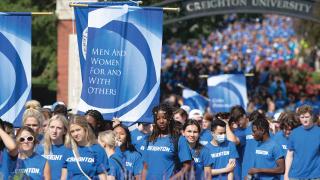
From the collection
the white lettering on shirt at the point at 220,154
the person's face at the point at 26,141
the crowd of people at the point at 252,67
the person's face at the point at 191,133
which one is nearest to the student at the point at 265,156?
the white lettering on shirt at the point at 220,154

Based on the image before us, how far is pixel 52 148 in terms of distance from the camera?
11438mm

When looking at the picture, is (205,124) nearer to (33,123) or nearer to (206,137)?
(206,137)

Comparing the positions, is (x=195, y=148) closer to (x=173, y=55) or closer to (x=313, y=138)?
(x=313, y=138)

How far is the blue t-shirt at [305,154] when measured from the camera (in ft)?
47.1

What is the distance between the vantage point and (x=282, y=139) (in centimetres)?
1464

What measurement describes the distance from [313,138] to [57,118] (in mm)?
4080

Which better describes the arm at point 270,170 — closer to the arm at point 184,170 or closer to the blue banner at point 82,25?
the arm at point 184,170

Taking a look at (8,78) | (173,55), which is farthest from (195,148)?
(173,55)

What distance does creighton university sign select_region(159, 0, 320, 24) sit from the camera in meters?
27.6

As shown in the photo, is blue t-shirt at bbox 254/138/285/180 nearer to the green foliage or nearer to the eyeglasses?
the eyeglasses

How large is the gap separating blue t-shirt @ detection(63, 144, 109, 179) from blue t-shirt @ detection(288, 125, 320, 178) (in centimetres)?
376

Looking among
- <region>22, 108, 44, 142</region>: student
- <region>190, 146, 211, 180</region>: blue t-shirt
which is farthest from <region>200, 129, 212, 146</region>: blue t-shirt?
<region>22, 108, 44, 142</region>: student

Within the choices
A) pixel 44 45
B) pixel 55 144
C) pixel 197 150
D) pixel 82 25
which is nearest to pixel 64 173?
pixel 55 144

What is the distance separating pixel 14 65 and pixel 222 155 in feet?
9.77
